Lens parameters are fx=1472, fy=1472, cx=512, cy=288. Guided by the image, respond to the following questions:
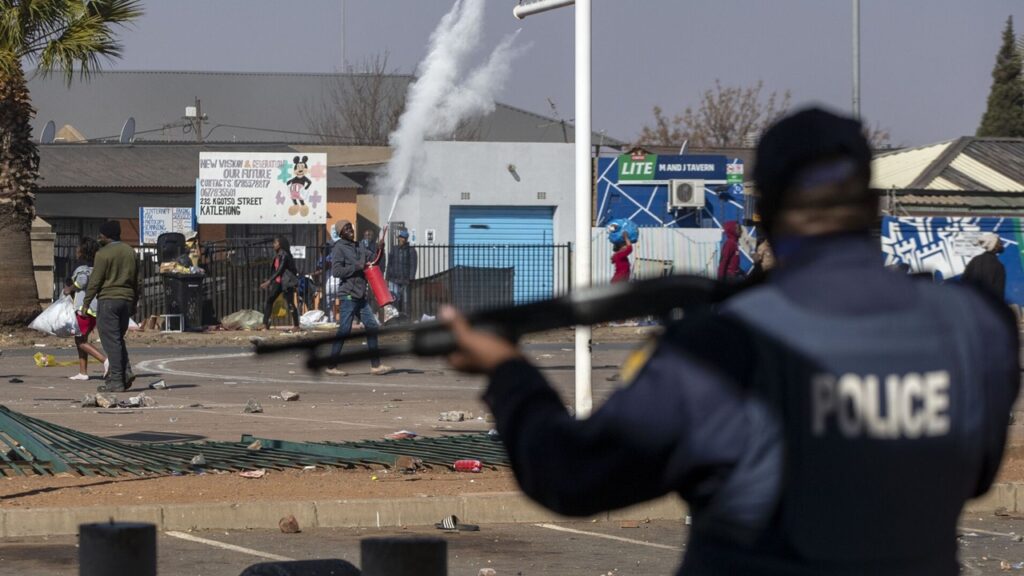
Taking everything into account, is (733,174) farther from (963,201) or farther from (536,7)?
(536,7)

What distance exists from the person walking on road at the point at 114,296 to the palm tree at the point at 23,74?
10.6 meters

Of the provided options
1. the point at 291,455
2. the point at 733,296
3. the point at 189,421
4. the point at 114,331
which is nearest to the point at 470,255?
the point at 114,331

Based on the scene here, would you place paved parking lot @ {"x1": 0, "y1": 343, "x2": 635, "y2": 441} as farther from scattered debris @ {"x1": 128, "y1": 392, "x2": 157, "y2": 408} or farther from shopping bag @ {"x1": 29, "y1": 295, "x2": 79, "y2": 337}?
shopping bag @ {"x1": 29, "y1": 295, "x2": 79, "y2": 337}

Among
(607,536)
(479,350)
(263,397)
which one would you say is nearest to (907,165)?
(263,397)

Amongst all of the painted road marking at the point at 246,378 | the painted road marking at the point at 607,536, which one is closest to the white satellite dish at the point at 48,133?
the painted road marking at the point at 246,378

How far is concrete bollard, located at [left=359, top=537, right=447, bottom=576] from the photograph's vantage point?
10.7 feet

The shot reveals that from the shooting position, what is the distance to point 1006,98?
54625 millimetres

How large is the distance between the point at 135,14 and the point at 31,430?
1770 centimetres

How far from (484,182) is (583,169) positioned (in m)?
26.7

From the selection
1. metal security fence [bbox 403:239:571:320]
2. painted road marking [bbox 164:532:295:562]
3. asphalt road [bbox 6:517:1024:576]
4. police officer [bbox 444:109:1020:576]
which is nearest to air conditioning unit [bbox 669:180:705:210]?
metal security fence [bbox 403:239:571:320]

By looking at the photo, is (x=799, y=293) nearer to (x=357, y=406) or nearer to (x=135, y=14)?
(x=357, y=406)

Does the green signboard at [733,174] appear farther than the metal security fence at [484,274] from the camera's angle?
Yes

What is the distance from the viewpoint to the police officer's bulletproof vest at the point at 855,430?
2068 mm

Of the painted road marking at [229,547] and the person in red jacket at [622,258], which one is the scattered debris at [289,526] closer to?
the painted road marking at [229,547]
